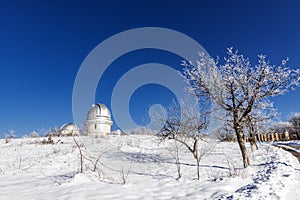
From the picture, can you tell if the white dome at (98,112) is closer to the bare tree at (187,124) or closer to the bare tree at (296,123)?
the bare tree at (187,124)

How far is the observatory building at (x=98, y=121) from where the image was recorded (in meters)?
40.8

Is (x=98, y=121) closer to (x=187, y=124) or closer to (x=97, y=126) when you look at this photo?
(x=97, y=126)

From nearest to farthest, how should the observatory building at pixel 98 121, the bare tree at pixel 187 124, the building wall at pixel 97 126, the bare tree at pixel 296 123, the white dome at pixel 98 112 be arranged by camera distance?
the bare tree at pixel 187 124 < the building wall at pixel 97 126 < the observatory building at pixel 98 121 < the white dome at pixel 98 112 < the bare tree at pixel 296 123

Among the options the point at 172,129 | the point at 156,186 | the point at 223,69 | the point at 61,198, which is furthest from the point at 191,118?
the point at 61,198

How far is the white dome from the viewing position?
41.6m

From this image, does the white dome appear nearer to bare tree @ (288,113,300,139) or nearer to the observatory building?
the observatory building

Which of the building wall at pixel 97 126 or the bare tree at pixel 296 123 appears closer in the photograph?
the building wall at pixel 97 126

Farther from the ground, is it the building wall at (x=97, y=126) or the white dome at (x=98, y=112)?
the white dome at (x=98, y=112)

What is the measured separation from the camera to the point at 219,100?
12.3 metres

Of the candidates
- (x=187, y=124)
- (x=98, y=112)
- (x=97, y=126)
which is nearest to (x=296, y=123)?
(x=98, y=112)

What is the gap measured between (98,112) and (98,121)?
1911mm

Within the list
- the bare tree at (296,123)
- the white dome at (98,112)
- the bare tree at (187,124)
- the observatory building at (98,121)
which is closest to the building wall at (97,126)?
the observatory building at (98,121)

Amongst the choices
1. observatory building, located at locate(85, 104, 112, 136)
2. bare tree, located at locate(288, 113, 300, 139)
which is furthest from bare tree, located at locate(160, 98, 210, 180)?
bare tree, located at locate(288, 113, 300, 139)

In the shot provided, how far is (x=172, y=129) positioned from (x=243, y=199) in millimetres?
9608
